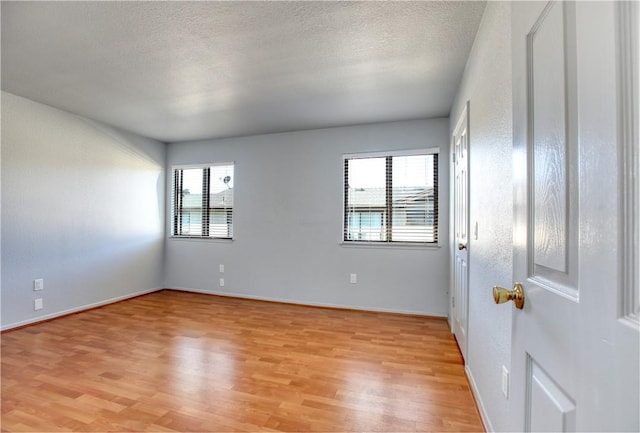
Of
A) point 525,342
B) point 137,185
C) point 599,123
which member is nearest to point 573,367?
point 525,342

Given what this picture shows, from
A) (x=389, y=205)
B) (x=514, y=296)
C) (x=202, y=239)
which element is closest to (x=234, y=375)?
(x=514, y=296)

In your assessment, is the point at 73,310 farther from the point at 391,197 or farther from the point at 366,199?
the point at 391,197

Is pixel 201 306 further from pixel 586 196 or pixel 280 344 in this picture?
pixel 586 196

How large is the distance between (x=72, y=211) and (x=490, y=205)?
4.46 meters

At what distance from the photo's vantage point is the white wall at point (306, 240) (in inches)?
147

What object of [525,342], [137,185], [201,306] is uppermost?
[137,185]

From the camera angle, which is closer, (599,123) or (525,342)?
(599,123)

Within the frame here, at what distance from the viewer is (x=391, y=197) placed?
3.88m

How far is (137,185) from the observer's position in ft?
14.8

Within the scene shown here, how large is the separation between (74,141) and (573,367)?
15.9 ft

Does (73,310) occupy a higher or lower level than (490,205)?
lower

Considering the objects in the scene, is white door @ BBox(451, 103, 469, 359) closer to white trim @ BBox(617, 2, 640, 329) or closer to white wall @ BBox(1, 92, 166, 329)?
white trim @ BBox(617, 2, 640, 329)

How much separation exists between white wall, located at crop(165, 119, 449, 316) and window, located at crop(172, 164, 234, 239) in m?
0.16

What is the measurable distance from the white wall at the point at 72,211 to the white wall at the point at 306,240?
2.13ft
